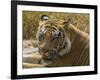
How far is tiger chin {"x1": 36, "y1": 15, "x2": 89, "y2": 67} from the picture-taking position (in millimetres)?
1961

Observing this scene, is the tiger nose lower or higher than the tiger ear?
lower

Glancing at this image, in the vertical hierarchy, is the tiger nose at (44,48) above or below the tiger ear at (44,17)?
below

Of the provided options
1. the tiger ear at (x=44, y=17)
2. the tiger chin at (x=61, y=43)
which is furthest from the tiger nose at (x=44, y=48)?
the tiger ear at (x=44, y=17)

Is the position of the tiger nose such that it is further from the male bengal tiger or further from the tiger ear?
the tiger ear

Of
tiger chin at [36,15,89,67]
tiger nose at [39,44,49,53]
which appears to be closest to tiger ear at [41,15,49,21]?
tiger chin at [36,15,89,67]

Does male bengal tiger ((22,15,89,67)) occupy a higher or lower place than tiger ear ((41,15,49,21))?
lower

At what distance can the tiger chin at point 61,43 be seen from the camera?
6.43ft

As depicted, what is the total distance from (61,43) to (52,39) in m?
0.09

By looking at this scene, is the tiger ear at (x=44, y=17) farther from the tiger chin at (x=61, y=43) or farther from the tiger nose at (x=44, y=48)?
Answer: the tiger nose at (x=44, y=48)

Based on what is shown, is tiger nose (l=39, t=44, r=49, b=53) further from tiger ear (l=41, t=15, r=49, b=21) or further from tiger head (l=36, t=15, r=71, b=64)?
tiger ear (l=41, t=15, r=49, b=21)

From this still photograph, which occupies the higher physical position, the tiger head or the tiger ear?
the tiger ear

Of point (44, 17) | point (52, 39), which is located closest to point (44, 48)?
point (52, 39)

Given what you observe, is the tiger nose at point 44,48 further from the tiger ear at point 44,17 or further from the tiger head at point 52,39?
the tiger ear at point 44,17

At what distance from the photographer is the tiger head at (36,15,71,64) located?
195 centimetres
